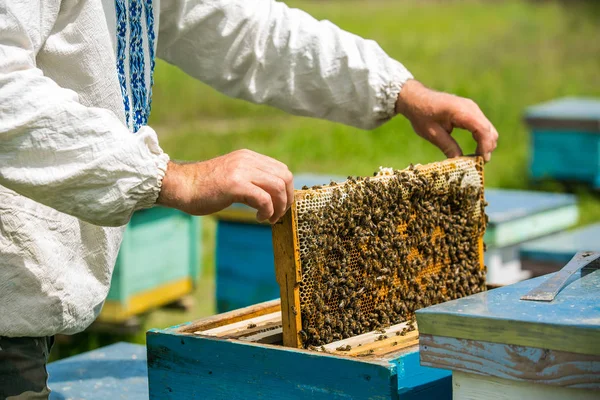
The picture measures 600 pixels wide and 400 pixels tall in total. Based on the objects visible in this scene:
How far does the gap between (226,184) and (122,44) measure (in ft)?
1.87

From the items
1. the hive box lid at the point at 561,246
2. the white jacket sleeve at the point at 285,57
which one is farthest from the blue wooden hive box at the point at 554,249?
the white jacket sleeve at the point at 285,57

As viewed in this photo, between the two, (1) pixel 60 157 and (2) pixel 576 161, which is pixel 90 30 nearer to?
(1) pixel 60 157

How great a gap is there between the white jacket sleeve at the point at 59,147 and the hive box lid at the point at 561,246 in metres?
2.87

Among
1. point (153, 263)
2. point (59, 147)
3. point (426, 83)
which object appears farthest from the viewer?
point (426, 83)

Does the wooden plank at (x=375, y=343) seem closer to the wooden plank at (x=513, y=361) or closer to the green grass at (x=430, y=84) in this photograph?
the wooden plank at (x=513, y=361)

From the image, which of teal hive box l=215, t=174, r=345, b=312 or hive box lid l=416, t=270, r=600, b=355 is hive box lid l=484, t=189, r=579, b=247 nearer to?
teal hive box l=215, t=174, r=345, b=312

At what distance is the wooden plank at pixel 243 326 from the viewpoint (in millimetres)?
2109

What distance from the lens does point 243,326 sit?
2170 mm

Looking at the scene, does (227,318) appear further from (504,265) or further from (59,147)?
(504,265)

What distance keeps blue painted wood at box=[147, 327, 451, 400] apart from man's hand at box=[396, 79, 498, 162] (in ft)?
2.54

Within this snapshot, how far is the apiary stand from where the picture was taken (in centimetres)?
151

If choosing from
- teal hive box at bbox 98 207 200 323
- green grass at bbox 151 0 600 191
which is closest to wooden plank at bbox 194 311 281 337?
teal hive box at bbox 98 207 200 323

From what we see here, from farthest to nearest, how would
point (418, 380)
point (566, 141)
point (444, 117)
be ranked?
1. point (566, 141)
2. point (444, 117)
3. point (418, 380)

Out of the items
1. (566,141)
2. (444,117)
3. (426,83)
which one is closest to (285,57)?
(444,117)
